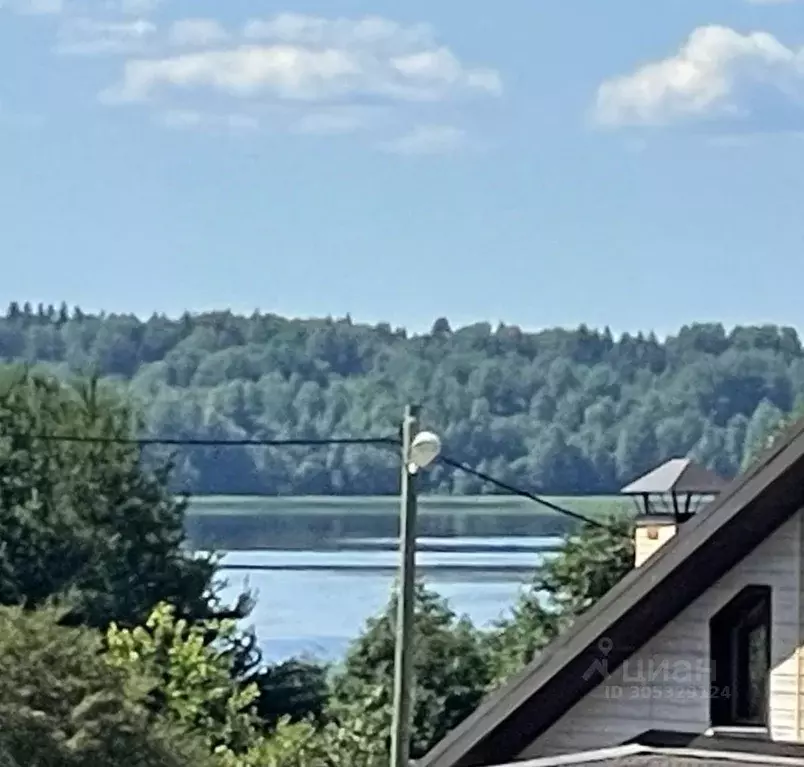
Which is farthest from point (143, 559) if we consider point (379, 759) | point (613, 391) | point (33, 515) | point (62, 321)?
point (62, 321)

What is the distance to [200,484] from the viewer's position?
10550 centimetres

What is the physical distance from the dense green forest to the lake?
1963mm

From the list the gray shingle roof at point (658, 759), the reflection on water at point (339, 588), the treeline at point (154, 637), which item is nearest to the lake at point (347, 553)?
the reflection on water at point (339, 588)

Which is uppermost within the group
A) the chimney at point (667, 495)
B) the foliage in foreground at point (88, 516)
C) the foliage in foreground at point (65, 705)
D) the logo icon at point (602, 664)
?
the foliage in foreground at point (88, 516)

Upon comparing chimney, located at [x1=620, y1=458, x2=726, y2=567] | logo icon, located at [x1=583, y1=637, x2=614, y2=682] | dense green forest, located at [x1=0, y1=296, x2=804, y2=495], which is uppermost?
dense green forest, located at [x1=0, y1=296, x2=804, y2=495]

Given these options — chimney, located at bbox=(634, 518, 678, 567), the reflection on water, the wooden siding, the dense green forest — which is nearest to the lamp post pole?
chimney, located at bbox=(634, 518, 678, 567)

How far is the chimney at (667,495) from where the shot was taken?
46.9ft

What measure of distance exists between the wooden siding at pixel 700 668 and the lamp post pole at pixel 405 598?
2.29 metres

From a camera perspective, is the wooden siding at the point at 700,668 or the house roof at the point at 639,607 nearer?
the house roof at the point at 639,607

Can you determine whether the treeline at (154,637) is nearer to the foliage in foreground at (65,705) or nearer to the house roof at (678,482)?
the foliage in foreground at (65,705)

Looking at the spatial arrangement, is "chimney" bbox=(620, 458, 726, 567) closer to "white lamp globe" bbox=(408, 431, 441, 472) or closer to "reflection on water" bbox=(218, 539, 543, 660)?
"white lamp globe" bbox=(408, 431, 441, 472)

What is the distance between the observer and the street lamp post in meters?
13.2

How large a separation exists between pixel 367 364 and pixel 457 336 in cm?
785

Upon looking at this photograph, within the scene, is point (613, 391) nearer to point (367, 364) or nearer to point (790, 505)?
point (367, 364)
